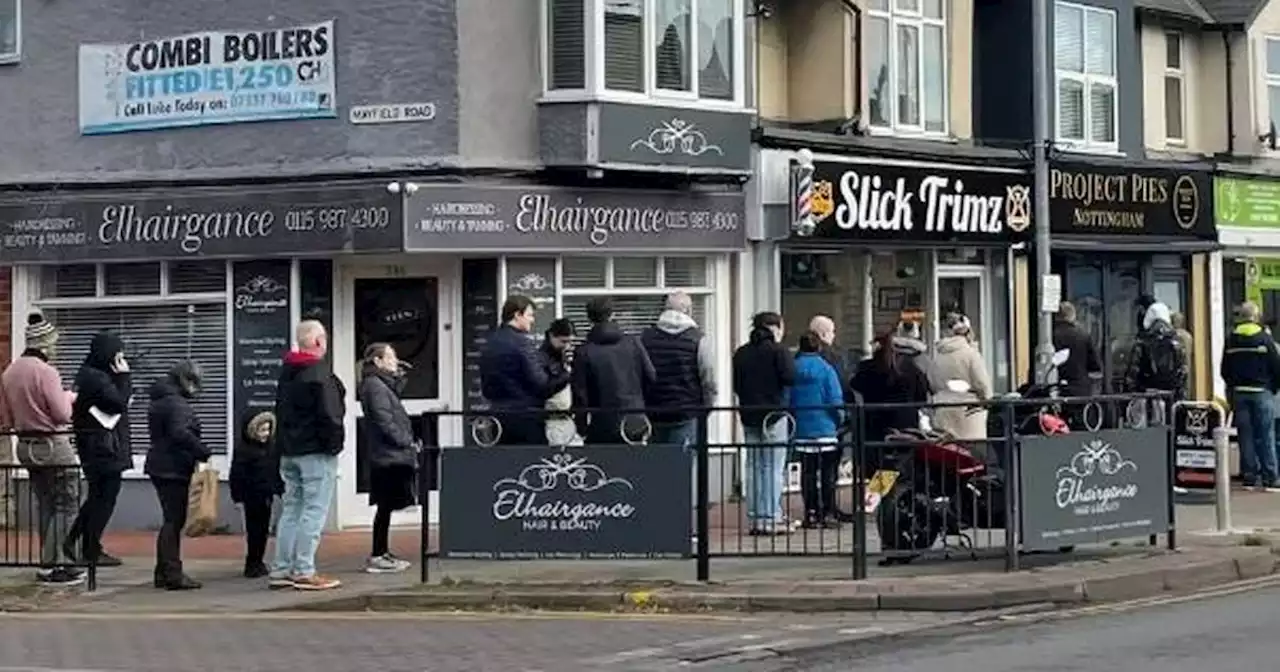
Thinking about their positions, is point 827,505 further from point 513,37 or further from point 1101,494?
point 513,37

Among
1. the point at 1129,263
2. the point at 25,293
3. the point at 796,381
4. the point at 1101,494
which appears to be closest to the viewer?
the point at 1101,494

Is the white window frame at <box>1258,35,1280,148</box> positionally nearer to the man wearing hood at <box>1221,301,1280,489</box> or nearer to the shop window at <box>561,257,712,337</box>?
the man wearing hood at <box>1221,301,1280,489</box>

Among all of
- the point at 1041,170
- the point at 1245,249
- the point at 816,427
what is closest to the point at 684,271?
the point at 816,427

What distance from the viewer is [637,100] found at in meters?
19.6

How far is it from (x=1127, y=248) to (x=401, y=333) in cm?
1096

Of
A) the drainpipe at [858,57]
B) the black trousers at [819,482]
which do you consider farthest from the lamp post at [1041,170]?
the black trousers at [819,482]

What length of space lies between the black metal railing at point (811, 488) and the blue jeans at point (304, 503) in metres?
0.75

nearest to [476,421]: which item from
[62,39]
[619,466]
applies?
[619,466]

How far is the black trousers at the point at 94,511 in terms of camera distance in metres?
15.7

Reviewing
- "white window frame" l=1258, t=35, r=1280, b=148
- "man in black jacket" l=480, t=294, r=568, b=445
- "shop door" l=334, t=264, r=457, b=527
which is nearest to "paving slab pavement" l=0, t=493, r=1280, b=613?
"man in black jacket" l=480, t=294, r=568, b=445

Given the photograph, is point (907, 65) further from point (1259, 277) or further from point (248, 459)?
point (248, 459)

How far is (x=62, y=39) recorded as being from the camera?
20.9m

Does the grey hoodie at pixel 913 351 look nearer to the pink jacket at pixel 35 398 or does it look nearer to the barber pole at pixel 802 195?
the barber pole at pixel 802 195

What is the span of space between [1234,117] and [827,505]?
599 inches
